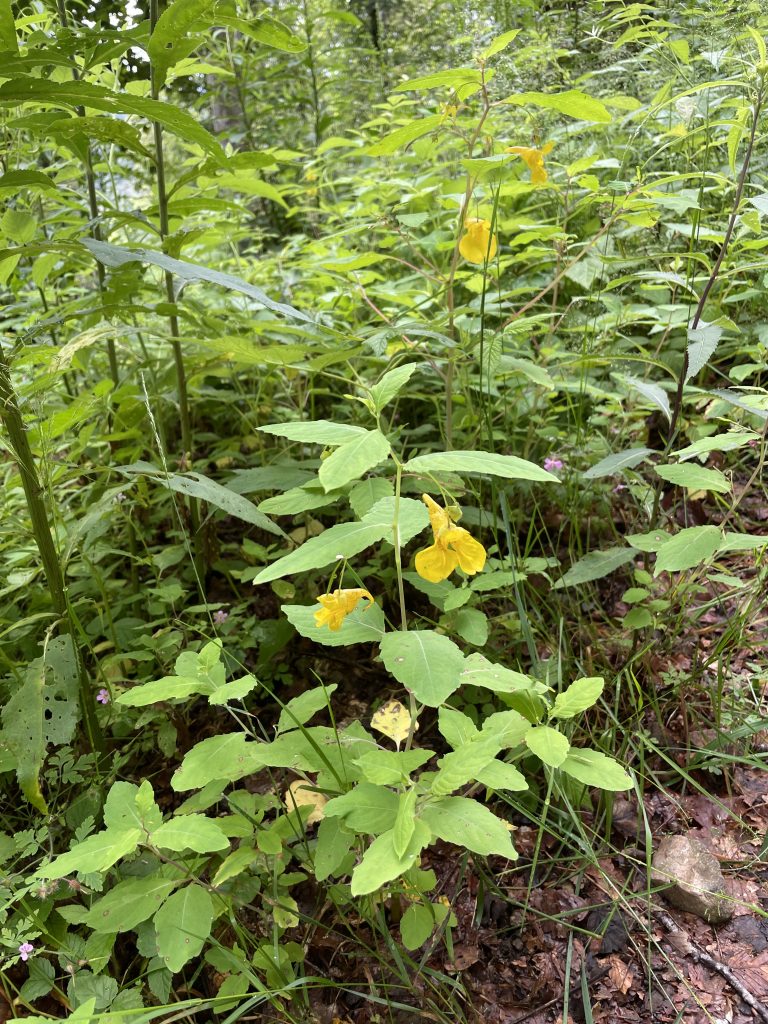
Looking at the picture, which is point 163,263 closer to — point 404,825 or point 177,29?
point 177,29

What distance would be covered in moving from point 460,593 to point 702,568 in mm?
635

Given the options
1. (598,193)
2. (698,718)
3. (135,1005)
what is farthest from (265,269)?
(135,1005)

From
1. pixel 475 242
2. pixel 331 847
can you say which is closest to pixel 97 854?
pixel 331 847

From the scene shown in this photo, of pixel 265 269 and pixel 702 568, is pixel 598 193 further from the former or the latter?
pixel 265 269

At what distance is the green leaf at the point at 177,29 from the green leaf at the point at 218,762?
4.70ft

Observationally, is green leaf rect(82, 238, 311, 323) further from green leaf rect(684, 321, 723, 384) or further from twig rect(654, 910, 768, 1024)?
twig rect(654, 910, 768, 1024)

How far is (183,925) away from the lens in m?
0.97

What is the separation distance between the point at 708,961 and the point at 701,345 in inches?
48.0

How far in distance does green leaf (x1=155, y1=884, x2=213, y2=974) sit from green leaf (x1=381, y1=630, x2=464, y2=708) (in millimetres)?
504

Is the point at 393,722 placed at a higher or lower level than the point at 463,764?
lower

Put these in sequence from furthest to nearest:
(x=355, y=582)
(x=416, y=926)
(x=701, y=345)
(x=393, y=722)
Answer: (x=355, y=582)
(x=701, y=345)
(x=393, y=722)
(x=416, y=926)

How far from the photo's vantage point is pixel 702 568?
158 centimetres

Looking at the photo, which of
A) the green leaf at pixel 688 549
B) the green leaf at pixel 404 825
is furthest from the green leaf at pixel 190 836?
the green leaf at pixel 688 549

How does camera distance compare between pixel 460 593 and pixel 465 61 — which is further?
pixel 465 61
